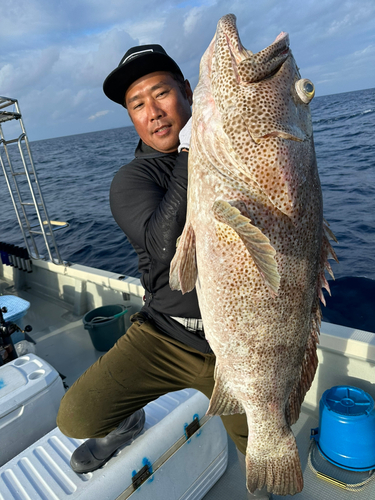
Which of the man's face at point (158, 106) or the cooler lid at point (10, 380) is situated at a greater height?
the man's face at point (158, 106)

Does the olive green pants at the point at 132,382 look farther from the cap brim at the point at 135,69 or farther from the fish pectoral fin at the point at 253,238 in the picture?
the cap brim at the point at 135,69

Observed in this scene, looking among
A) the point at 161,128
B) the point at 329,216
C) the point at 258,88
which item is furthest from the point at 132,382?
the point at 329,216

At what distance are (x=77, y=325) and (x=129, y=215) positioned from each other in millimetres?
4422

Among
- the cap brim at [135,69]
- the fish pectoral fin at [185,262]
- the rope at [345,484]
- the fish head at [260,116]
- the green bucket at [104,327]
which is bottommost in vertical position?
the rope at [345,484]

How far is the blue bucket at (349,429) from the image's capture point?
9.25 feet

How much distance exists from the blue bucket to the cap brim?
2889 mm

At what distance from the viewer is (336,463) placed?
299 cm

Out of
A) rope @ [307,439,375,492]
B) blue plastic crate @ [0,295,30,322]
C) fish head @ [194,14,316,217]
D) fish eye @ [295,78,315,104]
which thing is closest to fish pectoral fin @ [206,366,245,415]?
fish head @ [194,14,316,217]

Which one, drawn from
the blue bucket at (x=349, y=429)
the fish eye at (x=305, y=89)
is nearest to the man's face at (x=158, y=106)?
the fish eye at (x=305, y=89)

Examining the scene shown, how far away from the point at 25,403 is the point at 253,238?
2533 mm

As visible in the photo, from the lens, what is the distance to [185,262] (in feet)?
5.38

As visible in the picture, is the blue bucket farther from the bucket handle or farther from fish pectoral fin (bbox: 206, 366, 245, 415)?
the bucket handle

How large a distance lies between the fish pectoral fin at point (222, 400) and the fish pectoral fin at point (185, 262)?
0.57m

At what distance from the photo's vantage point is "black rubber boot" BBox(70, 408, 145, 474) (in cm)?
227
